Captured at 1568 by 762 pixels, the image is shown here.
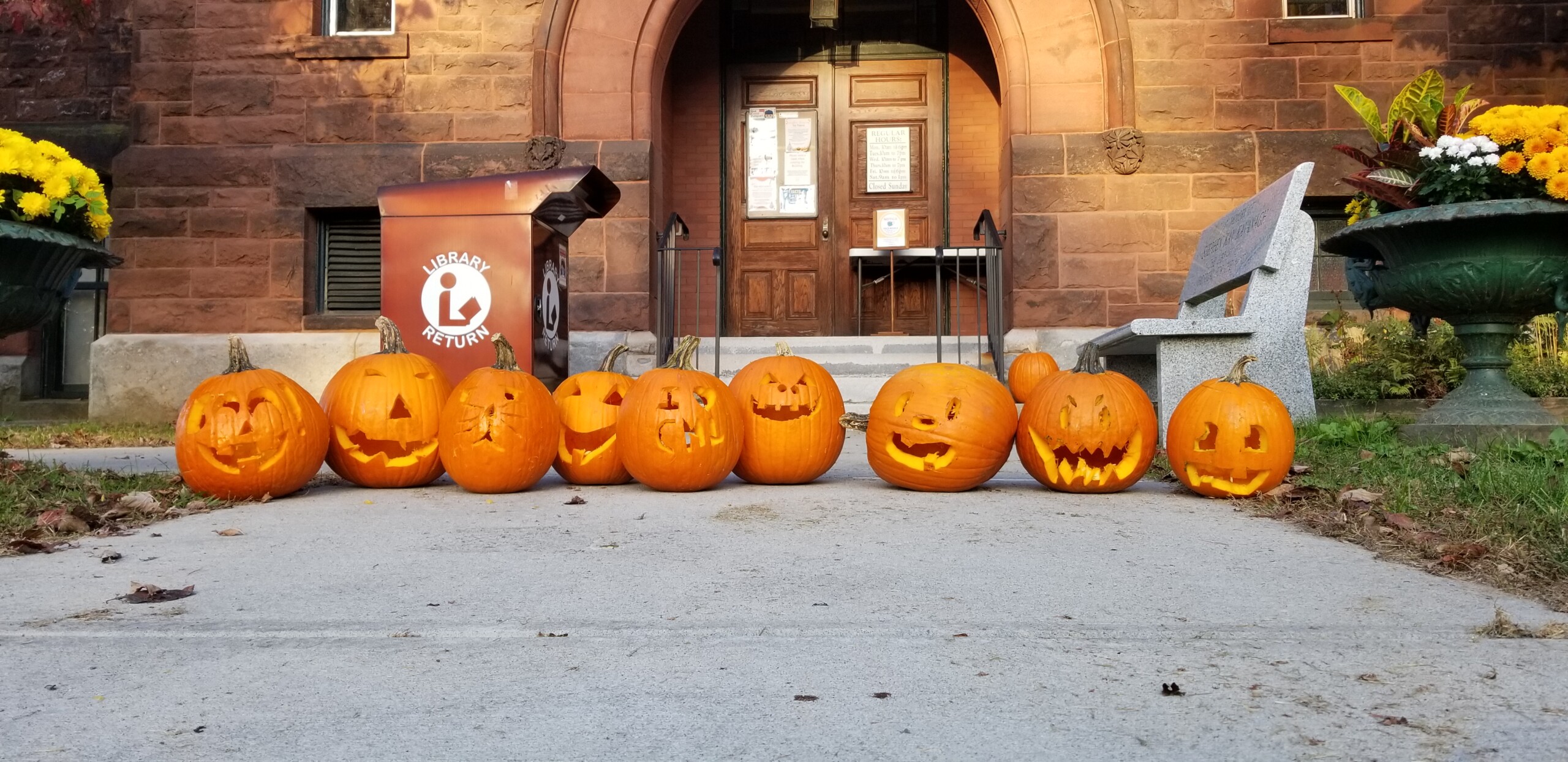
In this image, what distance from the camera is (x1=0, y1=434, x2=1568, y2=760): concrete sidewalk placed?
154cm

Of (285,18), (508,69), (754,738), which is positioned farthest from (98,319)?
(754,738)

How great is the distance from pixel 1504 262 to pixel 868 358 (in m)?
4.60

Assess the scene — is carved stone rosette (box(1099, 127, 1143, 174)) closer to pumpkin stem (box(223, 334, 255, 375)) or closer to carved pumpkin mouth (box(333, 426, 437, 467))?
carved pumpkin mouth (box(333, 426, 437, 467))

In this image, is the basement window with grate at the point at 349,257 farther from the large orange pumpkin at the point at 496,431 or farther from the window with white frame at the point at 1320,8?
the window with white frame at the point at 1320,8

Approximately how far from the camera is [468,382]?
406cm

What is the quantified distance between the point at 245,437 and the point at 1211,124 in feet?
26.4

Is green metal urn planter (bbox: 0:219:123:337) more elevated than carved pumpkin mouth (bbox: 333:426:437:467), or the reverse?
green metal urn planter (bbox: 0:219:123:337)

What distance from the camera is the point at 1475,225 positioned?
5.05 meters

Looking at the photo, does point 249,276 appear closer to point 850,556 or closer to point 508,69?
point 508,69

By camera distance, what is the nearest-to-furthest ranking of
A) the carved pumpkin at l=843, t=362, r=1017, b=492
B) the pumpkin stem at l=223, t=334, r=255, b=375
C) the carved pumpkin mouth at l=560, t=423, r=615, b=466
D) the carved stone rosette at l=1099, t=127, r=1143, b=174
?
the carved pumpkin at l=843, t=362, r=1017, b=492 < the pumpkin stem at l=223, t=334, r=255, b=375 < the carved pumpkin mouth at l=560, t=423, r=615, b=466 < the carved stone rosette at l=1099, t=127, r=1143, b=174

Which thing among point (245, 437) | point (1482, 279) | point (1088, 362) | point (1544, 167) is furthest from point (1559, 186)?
point (245, 437)

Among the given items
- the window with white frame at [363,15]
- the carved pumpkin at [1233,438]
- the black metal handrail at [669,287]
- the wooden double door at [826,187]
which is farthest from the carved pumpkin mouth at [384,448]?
the wooden double door at [826,187]

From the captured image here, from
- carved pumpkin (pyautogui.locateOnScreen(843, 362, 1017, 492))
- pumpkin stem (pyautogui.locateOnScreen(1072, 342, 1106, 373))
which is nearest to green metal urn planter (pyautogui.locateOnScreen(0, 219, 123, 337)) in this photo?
carved pumpkin (pyautogui.locateOnScreen(843, 362, 1017, 492))

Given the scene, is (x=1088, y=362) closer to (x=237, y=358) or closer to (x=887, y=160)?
(x=237, y=358)
